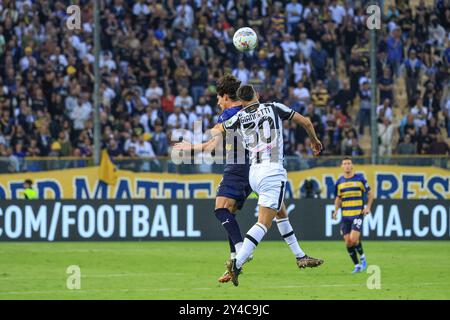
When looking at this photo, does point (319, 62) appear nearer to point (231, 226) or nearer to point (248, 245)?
point (231, 226)

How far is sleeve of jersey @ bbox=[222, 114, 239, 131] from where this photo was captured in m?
13.5

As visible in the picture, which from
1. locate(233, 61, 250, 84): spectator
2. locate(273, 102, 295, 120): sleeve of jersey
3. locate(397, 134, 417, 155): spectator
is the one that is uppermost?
locate(233, 61, 250, 84): spectator

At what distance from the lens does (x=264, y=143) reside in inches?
536

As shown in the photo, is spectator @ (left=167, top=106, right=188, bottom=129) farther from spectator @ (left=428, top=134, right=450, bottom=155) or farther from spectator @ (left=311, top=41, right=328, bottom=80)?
spectator @ (left=428, top=134, right=450, bottom=155)

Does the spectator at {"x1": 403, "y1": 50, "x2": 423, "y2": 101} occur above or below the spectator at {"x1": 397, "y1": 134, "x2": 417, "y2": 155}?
above

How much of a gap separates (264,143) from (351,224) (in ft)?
17.6

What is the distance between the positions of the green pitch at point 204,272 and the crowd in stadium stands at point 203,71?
11.3 feet

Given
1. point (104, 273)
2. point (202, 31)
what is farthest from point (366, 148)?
point (104, 273)

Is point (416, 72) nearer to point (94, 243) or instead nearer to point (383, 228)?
point (383, 228)

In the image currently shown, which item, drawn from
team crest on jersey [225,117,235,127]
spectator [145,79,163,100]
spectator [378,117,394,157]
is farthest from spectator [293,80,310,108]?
team crest on jersey [225,117,235,127]

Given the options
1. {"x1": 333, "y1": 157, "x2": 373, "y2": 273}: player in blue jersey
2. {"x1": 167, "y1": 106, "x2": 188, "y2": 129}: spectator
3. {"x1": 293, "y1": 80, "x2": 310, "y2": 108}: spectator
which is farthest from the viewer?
{"x1": 293, "y1": 80, "x2": 310, "y2": 108}: spectator

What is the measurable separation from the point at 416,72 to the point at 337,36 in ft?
8.80

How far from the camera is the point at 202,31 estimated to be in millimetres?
30281

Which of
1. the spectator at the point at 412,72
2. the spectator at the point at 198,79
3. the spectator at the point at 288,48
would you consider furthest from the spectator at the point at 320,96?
the spectator at the point at 198,79
